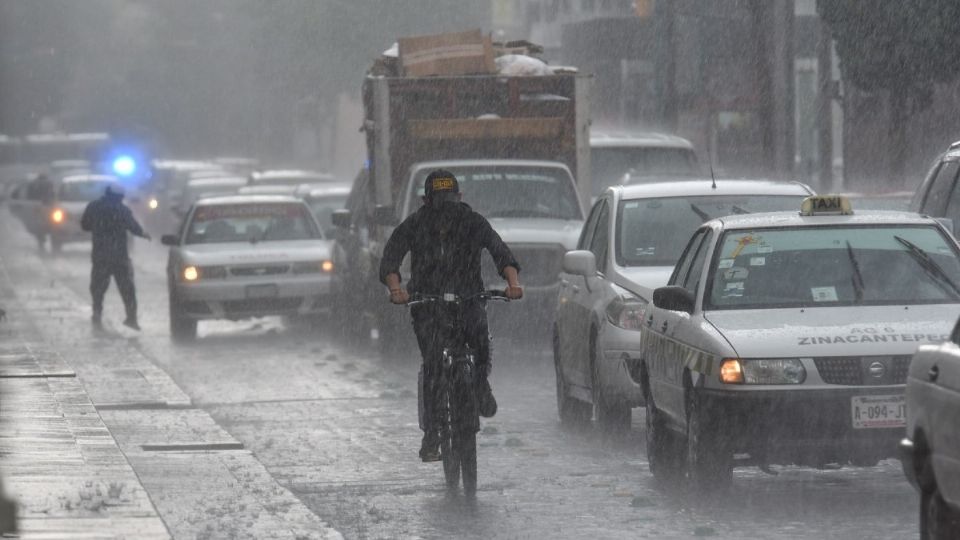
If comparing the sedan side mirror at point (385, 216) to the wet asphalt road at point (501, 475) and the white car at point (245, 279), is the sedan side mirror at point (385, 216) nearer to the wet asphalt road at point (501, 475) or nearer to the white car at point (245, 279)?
the wet asphalt road at point (501, 475)

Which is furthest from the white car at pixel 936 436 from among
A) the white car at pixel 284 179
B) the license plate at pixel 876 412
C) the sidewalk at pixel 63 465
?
the white car at pixel 284 179

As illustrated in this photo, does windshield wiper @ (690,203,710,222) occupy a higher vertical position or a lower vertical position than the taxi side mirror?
higher

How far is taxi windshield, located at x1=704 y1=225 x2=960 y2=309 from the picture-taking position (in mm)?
10977

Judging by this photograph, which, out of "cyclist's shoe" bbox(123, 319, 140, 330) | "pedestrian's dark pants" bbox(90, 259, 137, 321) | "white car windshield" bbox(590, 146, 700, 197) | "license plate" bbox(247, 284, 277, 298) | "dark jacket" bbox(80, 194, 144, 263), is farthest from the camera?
"dark jacket" bbox(80, 194, 144, 263)

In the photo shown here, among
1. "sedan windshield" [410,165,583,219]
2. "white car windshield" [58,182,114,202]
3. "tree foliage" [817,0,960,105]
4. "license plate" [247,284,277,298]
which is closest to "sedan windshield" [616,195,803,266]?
"sedan windshield" [410,165,583,219]

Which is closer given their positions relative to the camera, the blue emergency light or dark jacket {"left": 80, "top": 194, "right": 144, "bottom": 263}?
dark jacket {"left": 80, "top": 194, "right": 144, "bottom": 263}

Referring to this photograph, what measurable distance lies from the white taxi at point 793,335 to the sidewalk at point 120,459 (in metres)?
1.97

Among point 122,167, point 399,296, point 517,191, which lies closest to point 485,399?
point 399,296

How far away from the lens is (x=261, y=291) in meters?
24.1

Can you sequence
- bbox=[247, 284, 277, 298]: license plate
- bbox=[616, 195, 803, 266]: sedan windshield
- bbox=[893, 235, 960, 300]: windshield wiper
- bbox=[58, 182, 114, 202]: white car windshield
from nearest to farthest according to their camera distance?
1. bbox=[893, 235, 960, 300]: windshield wiper
2. bbox=[616, 195, 803, 266]: sedan windshield
3. bbox=[247, 284, 277, 298]: license plate
4. bbox=[58, 182, 114, 202]: white car windshield

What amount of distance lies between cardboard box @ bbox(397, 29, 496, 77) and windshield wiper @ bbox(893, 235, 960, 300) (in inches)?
495

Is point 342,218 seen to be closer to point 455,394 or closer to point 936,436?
point 455,394

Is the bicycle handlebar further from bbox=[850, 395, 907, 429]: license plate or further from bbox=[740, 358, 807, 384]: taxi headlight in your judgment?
bbox=[850, 395, 907, 429]: license plate

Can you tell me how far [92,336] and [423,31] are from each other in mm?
28918
